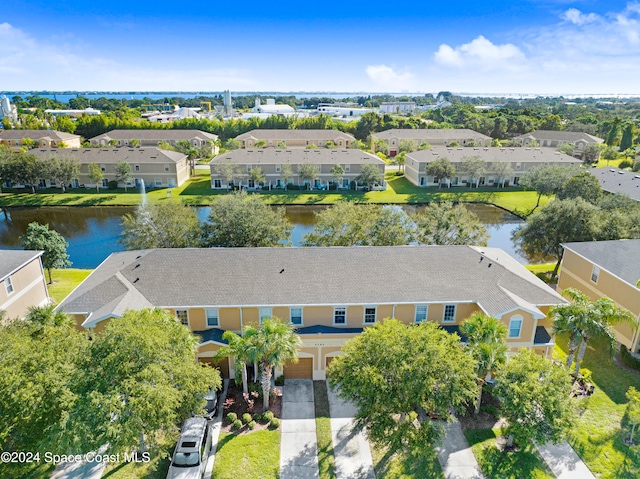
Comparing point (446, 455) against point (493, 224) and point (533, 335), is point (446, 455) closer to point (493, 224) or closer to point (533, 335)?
point (533, 335)

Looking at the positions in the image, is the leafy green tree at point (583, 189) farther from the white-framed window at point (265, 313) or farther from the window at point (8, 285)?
the window at point (8, 285)

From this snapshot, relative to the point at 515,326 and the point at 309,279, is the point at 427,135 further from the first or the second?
the point at 309,279

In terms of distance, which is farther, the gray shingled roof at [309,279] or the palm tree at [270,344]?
the gray shingled roof at [309,279]

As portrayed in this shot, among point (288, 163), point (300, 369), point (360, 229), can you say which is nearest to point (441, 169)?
point (288, 163)

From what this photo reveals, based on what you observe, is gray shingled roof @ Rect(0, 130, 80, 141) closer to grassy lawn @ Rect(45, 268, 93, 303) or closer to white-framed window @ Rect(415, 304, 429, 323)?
grassy lawn @ Rect(45, 268, 93, 303)

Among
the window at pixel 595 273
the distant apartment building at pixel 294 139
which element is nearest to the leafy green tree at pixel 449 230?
the window at pixel 595 273

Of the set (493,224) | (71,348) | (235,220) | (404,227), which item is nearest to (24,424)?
(71,348)

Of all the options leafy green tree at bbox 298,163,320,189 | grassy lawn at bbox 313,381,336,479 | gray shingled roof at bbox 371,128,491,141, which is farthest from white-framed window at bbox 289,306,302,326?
gray shingled roof at bbox 371,128,491,141
